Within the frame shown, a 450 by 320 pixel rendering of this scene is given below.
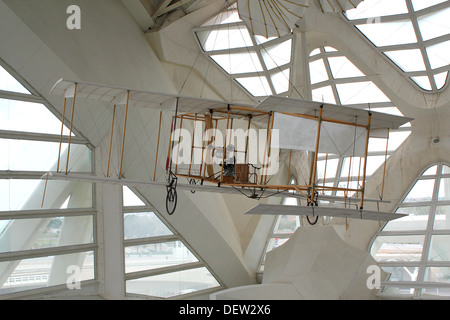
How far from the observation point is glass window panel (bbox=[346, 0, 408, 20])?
60.5ft

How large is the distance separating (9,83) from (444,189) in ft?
58.9

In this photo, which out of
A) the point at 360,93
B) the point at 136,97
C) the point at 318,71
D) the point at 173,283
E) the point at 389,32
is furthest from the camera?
the point at 318,71

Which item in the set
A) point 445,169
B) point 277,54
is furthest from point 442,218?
point 277,54

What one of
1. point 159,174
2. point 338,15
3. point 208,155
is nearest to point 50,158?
point 159,174

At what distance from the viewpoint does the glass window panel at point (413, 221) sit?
21.1 meters

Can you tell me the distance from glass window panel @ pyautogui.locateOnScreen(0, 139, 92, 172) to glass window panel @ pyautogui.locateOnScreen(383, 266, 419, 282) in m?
13.8

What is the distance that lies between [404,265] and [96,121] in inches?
565

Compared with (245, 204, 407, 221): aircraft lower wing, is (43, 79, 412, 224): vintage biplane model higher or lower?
higher

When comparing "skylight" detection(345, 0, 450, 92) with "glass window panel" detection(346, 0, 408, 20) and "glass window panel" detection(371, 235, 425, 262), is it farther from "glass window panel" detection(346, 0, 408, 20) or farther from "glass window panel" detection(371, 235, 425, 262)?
"glass window panel" detection(371, 235, 425, 262)

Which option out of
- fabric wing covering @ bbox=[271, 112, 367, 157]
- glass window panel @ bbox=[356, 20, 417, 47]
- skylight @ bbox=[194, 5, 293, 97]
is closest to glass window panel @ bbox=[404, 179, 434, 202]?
glass window panel @ bbox=[356, 20, 417, 47]

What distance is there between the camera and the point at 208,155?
45.0 feet

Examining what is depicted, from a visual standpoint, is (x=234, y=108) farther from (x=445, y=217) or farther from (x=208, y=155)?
(x=445, y=217)

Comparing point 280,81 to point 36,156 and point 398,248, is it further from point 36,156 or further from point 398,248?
point 36,156

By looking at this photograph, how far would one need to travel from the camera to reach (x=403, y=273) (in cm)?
2075
